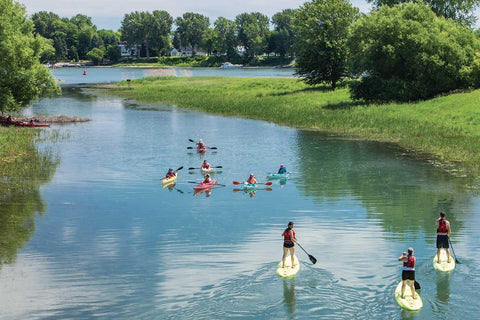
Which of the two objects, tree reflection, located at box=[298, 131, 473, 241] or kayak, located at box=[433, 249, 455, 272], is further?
tree reflection, located at box=[298, 131, 473, 241]

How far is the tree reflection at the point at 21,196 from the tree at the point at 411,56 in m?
42.1

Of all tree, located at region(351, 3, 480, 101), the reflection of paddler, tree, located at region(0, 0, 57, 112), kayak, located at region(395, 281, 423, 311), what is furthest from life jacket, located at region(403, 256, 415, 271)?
tree, located at region(351, 3, 480, 101)

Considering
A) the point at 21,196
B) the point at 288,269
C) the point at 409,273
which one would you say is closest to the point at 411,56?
the point at 21,196

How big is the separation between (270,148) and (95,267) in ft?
106

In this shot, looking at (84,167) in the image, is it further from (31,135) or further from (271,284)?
(271,284)

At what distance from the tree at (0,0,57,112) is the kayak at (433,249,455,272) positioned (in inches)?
1945

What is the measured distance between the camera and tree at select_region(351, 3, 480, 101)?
73.2 metres

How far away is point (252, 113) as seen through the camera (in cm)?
8056

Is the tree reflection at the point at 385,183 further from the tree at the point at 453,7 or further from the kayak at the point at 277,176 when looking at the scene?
the tree at the point at 453,7

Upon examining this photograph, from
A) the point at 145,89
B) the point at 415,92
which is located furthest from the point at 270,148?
the point at 145,89

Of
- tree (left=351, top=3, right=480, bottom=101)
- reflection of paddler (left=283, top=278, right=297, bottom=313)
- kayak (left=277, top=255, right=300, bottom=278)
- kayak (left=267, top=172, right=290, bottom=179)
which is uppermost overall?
tree (left=351, top=3, right=480, bottom=101)

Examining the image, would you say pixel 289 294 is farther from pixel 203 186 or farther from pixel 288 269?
pixel 203 186

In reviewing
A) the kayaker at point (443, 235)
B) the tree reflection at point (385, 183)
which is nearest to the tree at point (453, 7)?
the tree reflection at point (385, 183)

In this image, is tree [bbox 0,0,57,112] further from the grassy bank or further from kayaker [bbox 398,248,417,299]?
kayaker [bbox 398,248,417,299]
